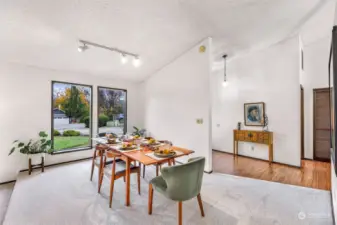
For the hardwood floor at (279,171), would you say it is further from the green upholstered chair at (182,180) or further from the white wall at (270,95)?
the green upholstered chair at (182,180)

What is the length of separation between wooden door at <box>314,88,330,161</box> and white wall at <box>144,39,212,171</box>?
308 centimetres

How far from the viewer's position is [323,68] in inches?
157

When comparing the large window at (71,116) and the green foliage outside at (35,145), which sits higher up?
the large window at (71,116)

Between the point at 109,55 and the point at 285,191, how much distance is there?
4.27 m

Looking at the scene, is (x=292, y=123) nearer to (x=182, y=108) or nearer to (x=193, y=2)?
(x=182, y=108)

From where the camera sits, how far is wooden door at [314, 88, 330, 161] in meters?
3.99

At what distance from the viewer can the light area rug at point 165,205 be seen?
1931 mm

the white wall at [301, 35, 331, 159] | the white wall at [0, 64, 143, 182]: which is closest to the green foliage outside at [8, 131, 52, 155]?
the white wall at [0, 64, 143, 182]

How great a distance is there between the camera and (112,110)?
4.93 metres

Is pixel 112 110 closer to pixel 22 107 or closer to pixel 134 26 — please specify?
pixel 22 107

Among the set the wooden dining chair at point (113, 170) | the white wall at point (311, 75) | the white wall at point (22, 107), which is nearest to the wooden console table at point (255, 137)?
the white wall at point (311, 75)

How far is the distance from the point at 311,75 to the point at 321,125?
1331mm

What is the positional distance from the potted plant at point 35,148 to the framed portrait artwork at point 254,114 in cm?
508

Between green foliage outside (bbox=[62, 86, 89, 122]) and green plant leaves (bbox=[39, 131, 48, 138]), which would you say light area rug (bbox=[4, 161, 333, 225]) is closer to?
green plant leaves (bbox=[39, 131, 48, 138])
